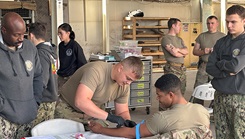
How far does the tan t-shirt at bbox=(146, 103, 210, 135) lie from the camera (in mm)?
2332

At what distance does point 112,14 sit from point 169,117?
933 cm

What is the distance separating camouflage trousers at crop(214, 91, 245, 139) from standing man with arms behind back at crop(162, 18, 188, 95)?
206 centimetres

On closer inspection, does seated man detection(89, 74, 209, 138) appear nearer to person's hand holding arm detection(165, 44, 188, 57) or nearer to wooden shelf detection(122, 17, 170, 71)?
person's hand holding arm detection(165, 44, 188, 57)

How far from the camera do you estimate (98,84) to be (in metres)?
2.81

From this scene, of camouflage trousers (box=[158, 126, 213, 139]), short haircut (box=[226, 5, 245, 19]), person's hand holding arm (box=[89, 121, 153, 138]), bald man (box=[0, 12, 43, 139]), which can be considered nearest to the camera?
camouflage trousers (box=[158, 126, 213, 139])

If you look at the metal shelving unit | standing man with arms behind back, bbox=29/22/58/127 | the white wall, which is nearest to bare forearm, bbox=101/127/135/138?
standing man with arms behind back, bbox=29/22/58/127

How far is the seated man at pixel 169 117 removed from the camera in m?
2.34

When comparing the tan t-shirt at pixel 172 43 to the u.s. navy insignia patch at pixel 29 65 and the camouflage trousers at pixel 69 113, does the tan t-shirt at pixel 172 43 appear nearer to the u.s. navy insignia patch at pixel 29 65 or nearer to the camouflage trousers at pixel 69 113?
the camouflage trousers at pixel 69 113

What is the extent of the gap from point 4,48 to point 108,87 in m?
0.84

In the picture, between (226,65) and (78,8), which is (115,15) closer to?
(78,8)

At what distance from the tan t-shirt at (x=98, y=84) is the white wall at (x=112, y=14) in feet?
25.9

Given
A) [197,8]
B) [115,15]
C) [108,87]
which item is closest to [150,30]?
[115,15]

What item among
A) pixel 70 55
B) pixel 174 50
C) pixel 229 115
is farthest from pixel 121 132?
pixel 174 50

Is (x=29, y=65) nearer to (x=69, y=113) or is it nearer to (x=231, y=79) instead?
(x=69, y=113)
